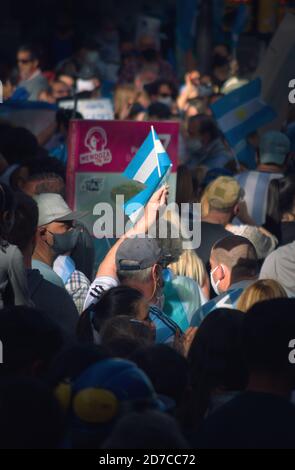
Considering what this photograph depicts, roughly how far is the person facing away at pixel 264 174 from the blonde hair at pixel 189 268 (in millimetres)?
1861

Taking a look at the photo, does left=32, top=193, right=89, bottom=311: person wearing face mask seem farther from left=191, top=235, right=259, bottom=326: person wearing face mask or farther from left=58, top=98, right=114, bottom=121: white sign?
left=58, top=98, right=114, bottom=121: white sign

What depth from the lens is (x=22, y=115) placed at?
959 cm

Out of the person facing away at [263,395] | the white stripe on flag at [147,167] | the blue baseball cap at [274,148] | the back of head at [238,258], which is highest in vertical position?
the blue baseball cap at [274,148]

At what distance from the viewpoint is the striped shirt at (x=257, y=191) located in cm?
796

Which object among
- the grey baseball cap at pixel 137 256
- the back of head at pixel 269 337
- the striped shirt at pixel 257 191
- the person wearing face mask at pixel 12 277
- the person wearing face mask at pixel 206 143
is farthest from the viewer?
the person wearing face mask at pixel 206 143

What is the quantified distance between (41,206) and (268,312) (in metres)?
2.57

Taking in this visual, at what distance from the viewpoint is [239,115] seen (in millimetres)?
9453

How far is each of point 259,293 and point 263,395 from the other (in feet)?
4.94

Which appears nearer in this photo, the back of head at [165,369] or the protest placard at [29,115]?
the back of head at [165,369]

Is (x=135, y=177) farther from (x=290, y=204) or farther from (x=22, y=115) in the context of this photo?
(x=22, y=115)

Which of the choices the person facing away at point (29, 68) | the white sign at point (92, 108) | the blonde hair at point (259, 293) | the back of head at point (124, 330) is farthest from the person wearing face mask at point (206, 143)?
the back of head at point (124, 330)

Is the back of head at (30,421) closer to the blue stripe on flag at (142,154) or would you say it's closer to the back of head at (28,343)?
the back of head at (28,343)

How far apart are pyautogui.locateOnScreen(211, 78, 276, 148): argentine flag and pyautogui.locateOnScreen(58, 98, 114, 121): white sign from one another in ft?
5.40

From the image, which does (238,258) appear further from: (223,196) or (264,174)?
(264,174)
